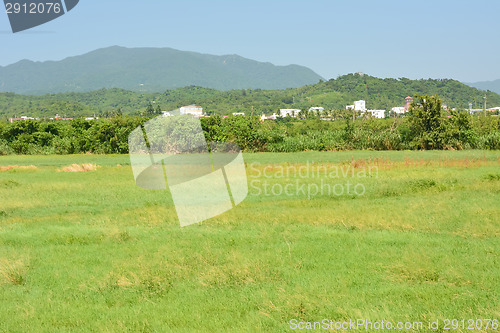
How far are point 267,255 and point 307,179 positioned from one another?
43.9ft

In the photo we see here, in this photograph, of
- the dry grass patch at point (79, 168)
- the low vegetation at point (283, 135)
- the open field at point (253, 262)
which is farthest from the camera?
the low vegetation at point (283, 135)

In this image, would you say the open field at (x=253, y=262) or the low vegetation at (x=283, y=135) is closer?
the open field at (x=253, y=262)

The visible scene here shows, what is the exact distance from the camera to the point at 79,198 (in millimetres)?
18344

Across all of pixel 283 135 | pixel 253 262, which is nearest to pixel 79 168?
pixel 283 135

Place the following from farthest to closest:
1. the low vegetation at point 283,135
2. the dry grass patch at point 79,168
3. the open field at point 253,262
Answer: the low vegetation at point 283,135
the dry grass patch at point 79,168
the open field at point 253,262

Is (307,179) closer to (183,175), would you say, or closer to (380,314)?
(183,175)

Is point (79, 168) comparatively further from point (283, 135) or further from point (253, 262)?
point (253, 262)

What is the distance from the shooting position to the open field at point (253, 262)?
6578mm

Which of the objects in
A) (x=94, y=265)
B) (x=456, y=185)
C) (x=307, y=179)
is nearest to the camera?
(x=94, y=265)

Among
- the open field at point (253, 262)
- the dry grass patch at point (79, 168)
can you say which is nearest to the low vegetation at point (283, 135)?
the dry grass patch at point (79, 168)

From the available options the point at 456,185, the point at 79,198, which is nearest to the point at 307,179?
the point at 456,185

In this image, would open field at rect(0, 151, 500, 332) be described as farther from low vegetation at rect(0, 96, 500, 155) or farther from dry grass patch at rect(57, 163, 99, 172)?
low vegetation at rect(0, 96, 500, 155)

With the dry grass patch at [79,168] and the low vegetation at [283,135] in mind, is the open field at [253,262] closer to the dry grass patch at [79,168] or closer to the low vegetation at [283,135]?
the dry grass patch at [79,168]

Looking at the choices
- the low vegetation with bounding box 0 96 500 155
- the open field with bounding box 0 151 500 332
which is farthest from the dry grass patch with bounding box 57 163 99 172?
the low vegetation with bounding box 0 96 500 155
